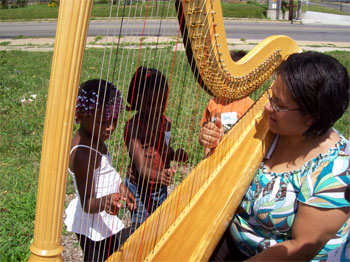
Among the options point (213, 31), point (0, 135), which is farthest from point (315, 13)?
point (213, 31)

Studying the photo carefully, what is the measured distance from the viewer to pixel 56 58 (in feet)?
2.78

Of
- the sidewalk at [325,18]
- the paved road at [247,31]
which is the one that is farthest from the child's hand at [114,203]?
the sidewalk at [325,18]

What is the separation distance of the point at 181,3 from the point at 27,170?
2.65 m

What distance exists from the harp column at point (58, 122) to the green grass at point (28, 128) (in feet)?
1.62

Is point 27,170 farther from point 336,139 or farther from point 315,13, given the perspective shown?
point 315,13

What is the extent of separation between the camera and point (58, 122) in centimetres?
85

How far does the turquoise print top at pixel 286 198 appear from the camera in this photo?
5.29 feet

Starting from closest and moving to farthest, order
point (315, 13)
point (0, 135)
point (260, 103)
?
1. point (260, 103)
2. point (0, 135)
3. point (315, 13)

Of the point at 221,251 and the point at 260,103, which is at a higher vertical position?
the point at 260,103

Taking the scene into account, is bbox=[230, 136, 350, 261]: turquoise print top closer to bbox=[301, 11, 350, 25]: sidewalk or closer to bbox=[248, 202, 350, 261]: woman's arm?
bbox=[248, 202, 350, 261]: woman's arm

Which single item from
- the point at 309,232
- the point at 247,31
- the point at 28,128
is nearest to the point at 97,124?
the point at 309,232

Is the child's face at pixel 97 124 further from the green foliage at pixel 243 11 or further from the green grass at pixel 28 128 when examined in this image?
the green foliage at pixel 243 11

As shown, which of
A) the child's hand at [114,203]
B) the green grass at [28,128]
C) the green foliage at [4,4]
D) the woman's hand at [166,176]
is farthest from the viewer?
the green foliage at [4,4]

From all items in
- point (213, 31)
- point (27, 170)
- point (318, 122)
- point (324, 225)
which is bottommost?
point (27, 170)
